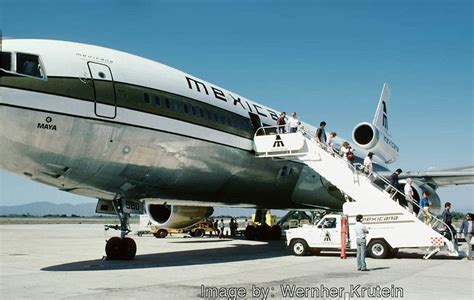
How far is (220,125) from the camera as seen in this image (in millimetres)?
14336

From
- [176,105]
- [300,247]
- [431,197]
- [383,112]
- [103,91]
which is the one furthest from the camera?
[383,112]

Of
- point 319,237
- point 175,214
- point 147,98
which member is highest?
point 147,98

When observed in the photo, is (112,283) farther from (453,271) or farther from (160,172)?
(453,271)

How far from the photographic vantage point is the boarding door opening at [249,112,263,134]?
638 inches

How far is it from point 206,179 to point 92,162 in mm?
3750

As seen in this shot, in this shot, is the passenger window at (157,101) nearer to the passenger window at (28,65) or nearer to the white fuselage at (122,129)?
the white fuselage at (122,129)

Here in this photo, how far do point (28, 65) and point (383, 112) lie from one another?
2240 cm

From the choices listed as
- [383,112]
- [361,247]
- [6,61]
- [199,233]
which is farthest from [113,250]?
[383,112]

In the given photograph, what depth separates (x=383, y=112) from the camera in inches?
1140

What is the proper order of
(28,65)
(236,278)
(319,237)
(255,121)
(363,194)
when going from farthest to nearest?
(255,121), (319,237), (363,194), (28,65), (236,278)

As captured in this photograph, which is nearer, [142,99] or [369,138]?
[142,99]

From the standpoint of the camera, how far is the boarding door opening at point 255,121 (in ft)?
53.2

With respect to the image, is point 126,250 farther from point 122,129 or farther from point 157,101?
point 157,101

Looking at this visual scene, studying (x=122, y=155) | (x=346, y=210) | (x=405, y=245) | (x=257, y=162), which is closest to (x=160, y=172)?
(x=122, y=155)
